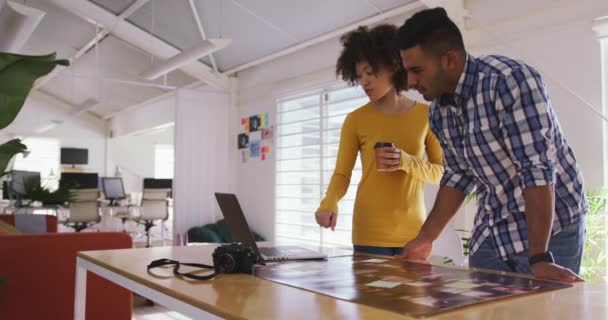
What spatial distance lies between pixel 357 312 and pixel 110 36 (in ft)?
28.7

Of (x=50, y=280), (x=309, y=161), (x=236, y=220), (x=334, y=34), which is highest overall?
(x=334, y=34)

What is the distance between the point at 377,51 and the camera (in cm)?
178

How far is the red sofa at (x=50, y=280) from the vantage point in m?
2.50

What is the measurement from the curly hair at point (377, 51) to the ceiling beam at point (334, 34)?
3.05 m

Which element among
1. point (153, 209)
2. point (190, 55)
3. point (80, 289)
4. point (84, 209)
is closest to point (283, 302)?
point (80, 289)

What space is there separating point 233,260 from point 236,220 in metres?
0.23

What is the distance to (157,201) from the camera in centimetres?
838

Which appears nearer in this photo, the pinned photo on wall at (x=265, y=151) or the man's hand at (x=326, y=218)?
the man's hand at (x=326, y=218)

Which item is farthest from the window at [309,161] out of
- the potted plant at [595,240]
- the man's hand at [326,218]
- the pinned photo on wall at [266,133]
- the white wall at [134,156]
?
the white wall at [134,156]

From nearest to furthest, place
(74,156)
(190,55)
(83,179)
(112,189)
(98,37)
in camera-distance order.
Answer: (190,55) < (98,37) < (83,179) < (112,189) < (74,156)

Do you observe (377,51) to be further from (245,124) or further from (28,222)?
(245,124)

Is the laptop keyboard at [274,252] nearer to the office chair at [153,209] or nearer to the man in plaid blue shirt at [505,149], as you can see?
the man in plaid blue shirt at [505,149]

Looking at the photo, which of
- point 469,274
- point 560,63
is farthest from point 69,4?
point 469,274

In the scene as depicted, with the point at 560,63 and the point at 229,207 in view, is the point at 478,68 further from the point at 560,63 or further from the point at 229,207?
the point at 560,63
